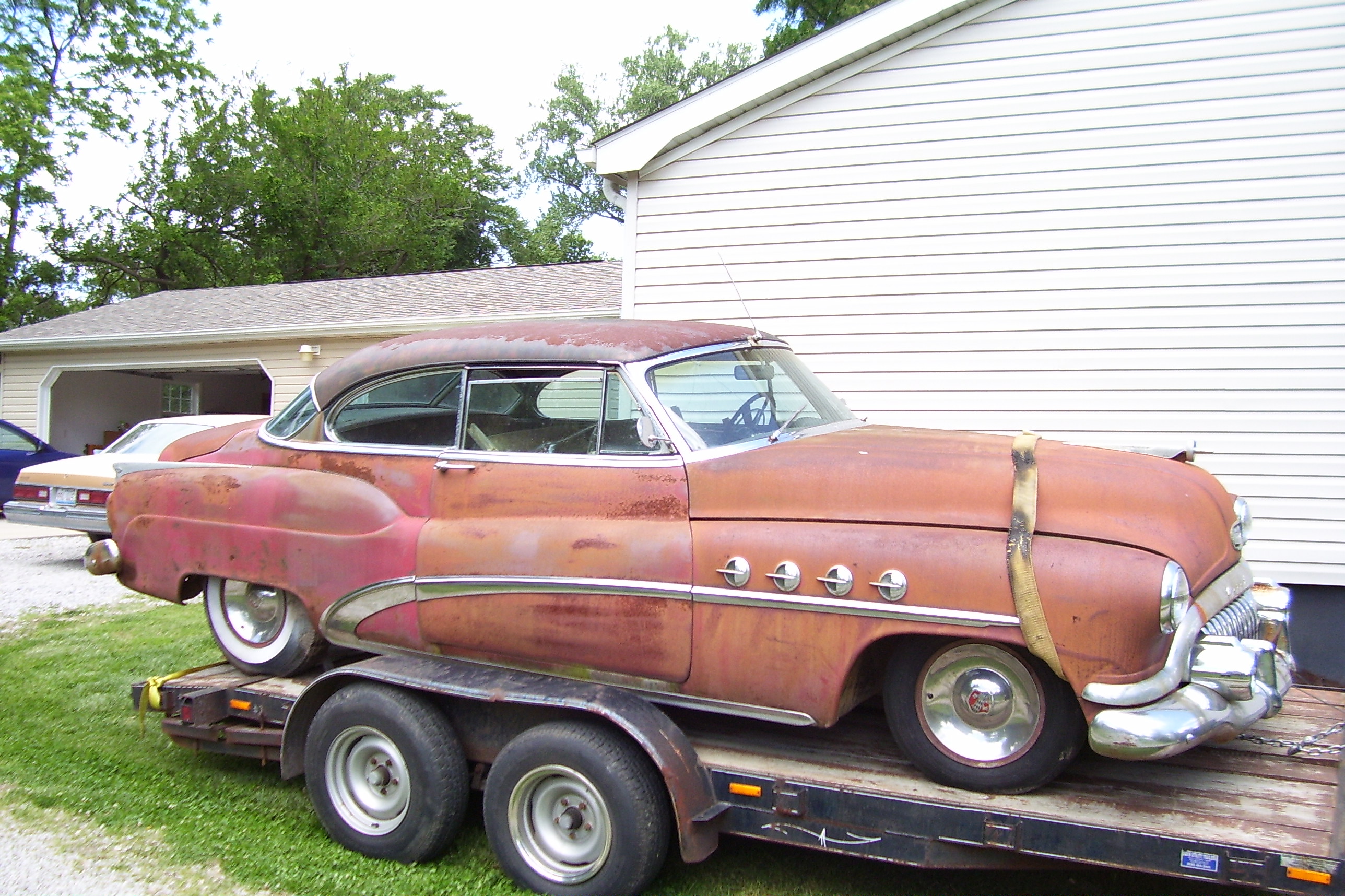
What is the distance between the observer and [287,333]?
15453 millimetres

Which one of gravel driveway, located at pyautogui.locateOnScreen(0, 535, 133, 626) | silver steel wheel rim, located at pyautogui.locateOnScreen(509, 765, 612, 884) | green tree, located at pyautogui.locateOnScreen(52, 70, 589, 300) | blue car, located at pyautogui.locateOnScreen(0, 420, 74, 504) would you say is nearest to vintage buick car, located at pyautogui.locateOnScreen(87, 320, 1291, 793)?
silver steel wheel rim, located at pyautogui.locateOnScreen(509, 765, 612, 884)

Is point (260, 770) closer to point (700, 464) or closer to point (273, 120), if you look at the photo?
point (700, 464)

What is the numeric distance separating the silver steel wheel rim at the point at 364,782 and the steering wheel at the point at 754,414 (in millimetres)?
1958

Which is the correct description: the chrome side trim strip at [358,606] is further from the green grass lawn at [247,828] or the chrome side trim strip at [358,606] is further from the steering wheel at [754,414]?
the steering wheel at [754,414]

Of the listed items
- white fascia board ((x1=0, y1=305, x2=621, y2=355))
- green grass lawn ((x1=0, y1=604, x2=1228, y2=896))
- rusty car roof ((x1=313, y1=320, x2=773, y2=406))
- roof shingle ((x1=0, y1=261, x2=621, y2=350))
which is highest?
roof shingle ((x1=0, y1=261, x2=621, y2=350))

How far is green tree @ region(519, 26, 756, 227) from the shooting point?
1633 inches

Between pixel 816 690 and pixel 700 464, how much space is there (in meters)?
0.95

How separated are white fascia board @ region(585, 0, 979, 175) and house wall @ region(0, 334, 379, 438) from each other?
791 centimetres

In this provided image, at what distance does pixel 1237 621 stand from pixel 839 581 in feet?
4.59

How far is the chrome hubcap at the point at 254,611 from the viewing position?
15.5 feet

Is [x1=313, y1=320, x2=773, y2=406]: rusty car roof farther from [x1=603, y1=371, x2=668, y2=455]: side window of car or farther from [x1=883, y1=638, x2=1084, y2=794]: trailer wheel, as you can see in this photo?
[x1=883, y1=638, x2=1084, y2=794]: trailer wheel

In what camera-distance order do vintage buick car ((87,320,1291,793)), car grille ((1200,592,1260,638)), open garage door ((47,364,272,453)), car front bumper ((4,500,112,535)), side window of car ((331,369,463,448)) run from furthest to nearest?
1. open garage door ((47,364,272,453))
2. car front bumper ((4,500,112,535))
3. side window of car ((331,369,463,448))
4. car grille ((1200,592,1260,638))
5. vintage buick car ((87,320,1291,793))

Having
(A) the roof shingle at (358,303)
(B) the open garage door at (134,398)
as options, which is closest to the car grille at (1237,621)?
(A) the roof shingle at (358,303)

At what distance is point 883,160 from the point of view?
757cm
